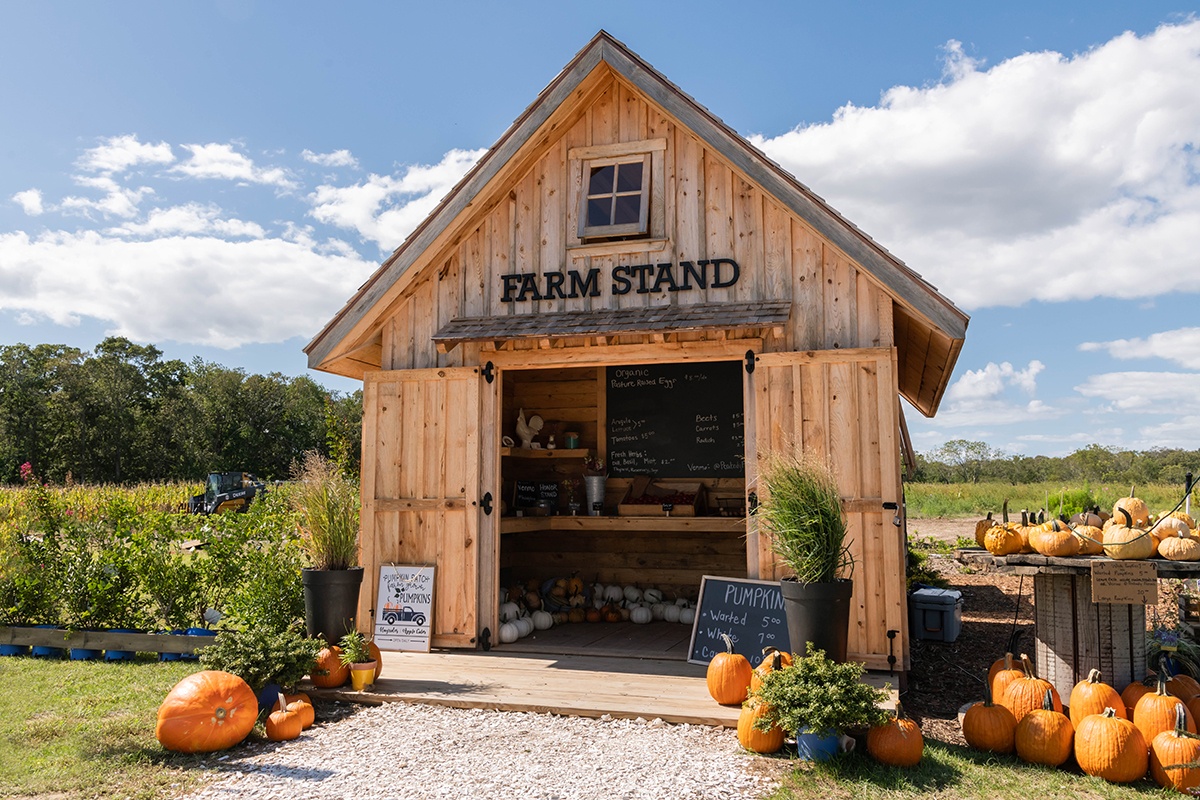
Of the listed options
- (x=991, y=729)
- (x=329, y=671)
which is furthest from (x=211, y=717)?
(x=991, y=729)

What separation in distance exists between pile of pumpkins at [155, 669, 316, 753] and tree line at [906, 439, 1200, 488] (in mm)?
25411

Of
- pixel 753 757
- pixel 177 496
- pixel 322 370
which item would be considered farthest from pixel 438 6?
pixel 177 496

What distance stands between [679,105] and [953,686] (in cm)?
478

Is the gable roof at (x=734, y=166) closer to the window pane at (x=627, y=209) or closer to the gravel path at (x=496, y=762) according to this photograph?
the window pane at (x=627, y=209)

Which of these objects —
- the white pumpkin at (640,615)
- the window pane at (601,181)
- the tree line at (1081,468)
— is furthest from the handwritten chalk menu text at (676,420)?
the tree line at (1081,468)

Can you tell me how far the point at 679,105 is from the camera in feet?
21.2

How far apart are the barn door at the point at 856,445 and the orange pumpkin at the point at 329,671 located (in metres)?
2.96

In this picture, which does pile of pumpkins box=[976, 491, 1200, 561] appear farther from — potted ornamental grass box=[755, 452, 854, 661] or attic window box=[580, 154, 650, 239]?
attic window box=[580, 154, 650, 239]

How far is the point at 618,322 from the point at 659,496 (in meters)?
2.99

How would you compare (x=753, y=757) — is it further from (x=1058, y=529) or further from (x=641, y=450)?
(x=641, y=450)

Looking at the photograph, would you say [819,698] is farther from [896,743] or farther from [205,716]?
[205,716]

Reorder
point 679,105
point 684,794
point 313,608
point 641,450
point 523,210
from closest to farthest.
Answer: point 684,794 < point 313,608 < point 679,105 < point 523,210 < point 641,450

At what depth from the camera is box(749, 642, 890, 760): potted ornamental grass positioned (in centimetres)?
415

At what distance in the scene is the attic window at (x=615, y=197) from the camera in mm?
6711
